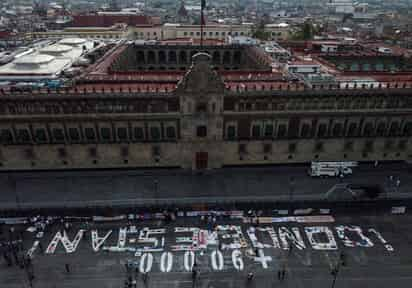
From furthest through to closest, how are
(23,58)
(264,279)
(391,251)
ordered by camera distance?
(23,58) → (391,251) → (264,279)

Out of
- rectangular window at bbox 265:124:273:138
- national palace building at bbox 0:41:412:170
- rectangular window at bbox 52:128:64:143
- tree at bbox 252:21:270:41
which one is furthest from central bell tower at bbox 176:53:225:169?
tree at bbox 252:21:270:41

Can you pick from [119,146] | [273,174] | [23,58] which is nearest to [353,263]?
[273,174]

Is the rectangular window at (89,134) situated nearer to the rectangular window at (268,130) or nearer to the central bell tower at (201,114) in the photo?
the central bell tower at (201,114)

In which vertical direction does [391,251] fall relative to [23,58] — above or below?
below

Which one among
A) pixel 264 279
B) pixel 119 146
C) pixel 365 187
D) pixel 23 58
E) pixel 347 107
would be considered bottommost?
pixel 264 279

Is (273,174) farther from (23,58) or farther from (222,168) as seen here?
(23,58)

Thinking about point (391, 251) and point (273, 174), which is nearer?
point (391, 251)
